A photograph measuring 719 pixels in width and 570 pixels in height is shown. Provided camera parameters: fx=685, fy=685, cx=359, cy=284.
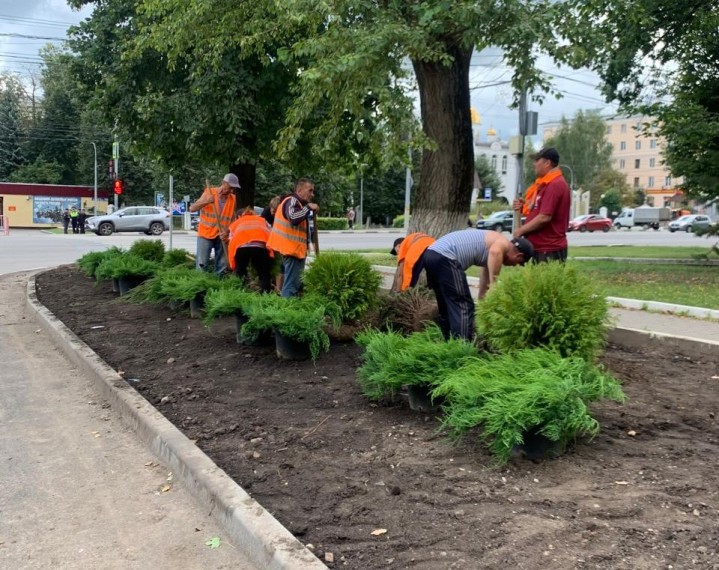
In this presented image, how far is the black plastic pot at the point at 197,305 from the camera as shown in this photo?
7.89 meters

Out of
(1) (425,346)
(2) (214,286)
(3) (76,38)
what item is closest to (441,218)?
(2) (214,286)

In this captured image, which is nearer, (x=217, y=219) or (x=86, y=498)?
(x=86, y=498)

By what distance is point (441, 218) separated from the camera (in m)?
7.77

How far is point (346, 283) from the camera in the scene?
247 inches

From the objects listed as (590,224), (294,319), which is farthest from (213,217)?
(590,224)

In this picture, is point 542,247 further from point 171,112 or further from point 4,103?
point 4,103

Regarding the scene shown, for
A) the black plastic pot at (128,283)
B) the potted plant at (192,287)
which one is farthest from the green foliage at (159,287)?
the black plastic pot at (128,283)

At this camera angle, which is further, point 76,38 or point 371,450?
point 76,38

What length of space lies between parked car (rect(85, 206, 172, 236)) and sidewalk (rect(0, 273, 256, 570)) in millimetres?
33211

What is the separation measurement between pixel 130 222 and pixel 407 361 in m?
36.0

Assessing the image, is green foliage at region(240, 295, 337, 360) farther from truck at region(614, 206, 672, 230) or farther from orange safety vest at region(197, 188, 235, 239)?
truck at region(614, 206, 672, 230)

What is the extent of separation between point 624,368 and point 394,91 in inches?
→ 122

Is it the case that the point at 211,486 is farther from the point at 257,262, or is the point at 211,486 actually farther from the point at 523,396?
the point at 257,262

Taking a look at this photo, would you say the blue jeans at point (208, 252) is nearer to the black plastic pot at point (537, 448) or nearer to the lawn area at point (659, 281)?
the lawn area at point (659, 281)
